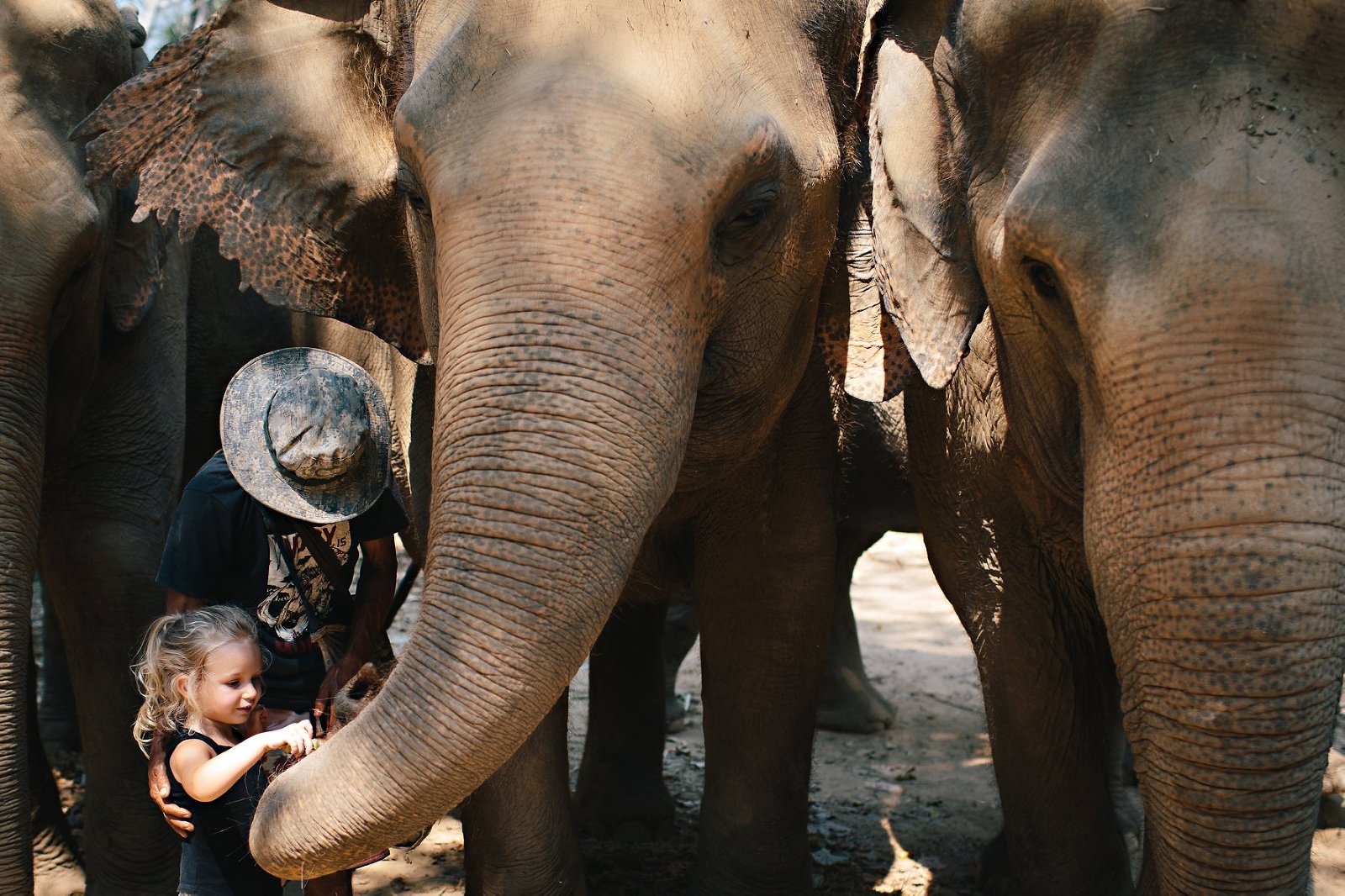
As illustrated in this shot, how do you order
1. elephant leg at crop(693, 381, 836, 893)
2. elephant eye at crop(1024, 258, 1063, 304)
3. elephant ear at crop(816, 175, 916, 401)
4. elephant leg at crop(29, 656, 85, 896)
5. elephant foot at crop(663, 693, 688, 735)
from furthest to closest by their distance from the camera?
elephant foot at crop(663, 693, 688, 735) < elephant leg at crop(29, 656, 85, 896) < elephant leg at crop(693, 381, 836, 893) < elephant ear at crop(816, 175, 916, 401) < elephant eye at crop(1024, 258, 1063, 304)

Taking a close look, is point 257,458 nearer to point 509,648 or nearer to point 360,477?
point 360,477

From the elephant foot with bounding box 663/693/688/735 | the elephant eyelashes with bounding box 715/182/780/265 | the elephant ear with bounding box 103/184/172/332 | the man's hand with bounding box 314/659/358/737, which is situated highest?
the elephant ear with bounding box 103/184/172/332

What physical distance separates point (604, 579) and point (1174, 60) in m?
1.19

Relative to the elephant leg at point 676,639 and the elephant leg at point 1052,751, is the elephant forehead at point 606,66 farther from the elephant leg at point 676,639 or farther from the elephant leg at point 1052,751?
the elephant leg at point 676,639

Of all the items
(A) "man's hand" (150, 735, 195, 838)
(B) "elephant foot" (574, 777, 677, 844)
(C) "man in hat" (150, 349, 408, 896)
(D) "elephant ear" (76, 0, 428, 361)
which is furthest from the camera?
(B) "elephant foot" (574, 777, 677, 844)

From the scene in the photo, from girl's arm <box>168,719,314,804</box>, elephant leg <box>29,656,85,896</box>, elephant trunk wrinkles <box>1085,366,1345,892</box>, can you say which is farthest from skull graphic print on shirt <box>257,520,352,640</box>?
elephant trunk wrinkles <box>1085,366,1345,892</box>

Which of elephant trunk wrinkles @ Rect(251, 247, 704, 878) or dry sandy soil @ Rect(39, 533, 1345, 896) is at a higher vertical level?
elephant trunk wrinkles @ Rect(251, 247, 704, 878)

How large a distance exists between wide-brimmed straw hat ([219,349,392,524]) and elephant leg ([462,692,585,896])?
2.16ft

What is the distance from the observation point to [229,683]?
10.0 ft

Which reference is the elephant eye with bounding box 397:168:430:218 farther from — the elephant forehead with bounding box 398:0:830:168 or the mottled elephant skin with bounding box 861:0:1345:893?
the mottled elephant skin with bounding box 861:0:1345:893

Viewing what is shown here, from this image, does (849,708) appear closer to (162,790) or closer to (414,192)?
(162,790)

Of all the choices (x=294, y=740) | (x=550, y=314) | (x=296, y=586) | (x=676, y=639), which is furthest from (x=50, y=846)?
(x=550, y=314)

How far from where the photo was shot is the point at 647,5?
9.04 feet

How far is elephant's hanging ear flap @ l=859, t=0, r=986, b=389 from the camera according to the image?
119 inches
